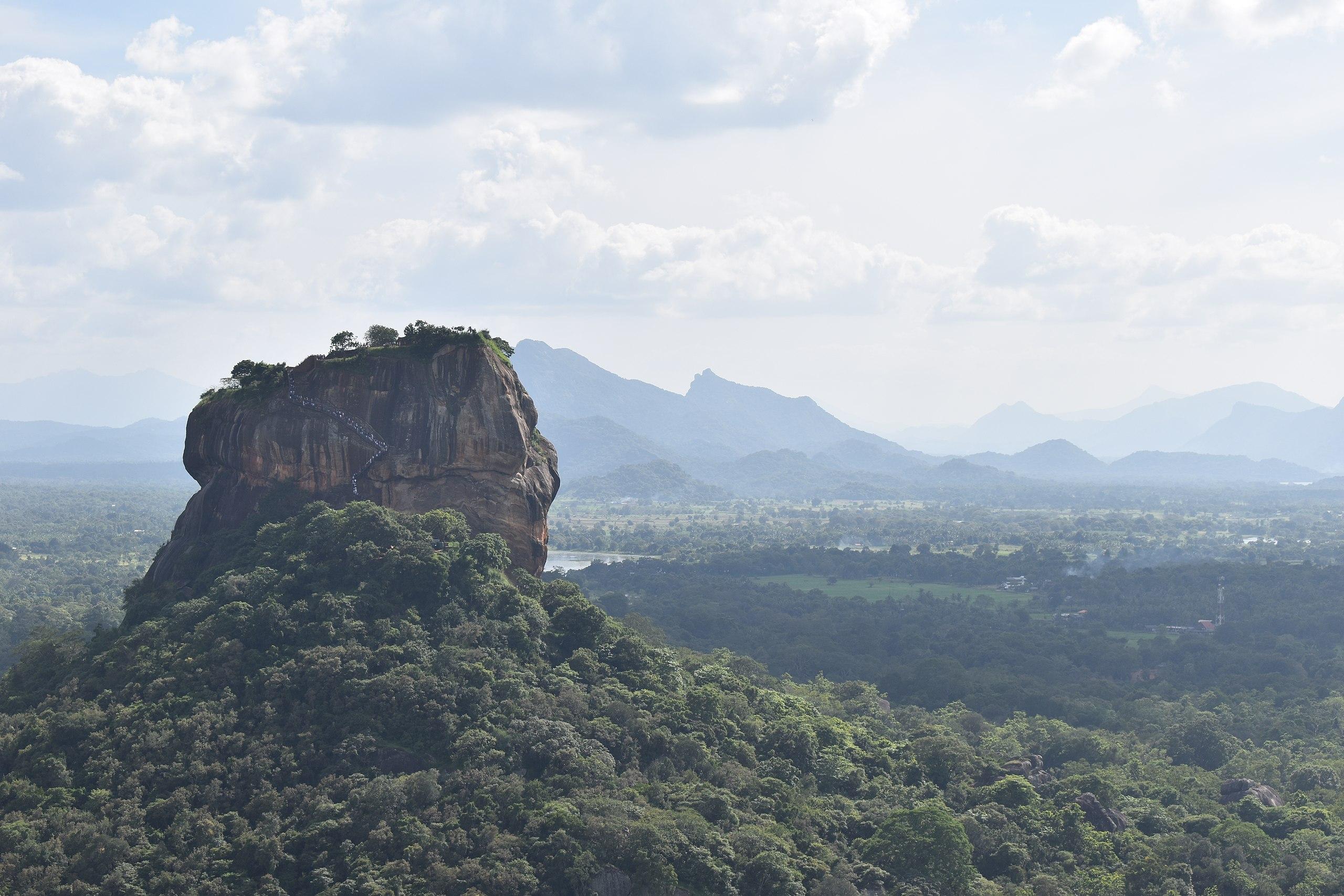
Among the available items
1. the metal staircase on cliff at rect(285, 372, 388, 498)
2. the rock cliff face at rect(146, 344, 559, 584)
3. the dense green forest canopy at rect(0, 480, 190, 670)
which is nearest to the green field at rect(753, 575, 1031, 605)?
the dense green forest canopy at rect(0, 480, 190, 670)

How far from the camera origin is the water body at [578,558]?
420 feet

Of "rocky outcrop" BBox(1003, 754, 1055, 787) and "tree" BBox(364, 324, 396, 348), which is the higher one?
"tree" BBox(364, 324, 396, 348)

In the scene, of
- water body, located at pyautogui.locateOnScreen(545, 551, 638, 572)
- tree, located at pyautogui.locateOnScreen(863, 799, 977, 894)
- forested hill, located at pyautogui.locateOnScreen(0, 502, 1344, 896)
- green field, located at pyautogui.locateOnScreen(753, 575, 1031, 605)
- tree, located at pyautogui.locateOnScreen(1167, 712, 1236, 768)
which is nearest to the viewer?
forested hill, located at pyautogui.locateOnScreen(0, 502, 1344, 896)

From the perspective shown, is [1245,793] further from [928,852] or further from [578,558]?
[578,558]

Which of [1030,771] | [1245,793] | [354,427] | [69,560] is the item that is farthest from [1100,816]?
[69,560]

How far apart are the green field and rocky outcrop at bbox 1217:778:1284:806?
54322mm

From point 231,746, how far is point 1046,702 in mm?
46398

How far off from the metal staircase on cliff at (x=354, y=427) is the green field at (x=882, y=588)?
215ft

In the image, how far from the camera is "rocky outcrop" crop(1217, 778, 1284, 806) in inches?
1730

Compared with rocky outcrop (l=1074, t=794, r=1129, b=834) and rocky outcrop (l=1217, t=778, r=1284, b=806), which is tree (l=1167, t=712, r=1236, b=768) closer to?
rocky outcrop (l=1217, t=778, r=1284, b=806)

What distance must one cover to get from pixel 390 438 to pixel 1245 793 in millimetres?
35899

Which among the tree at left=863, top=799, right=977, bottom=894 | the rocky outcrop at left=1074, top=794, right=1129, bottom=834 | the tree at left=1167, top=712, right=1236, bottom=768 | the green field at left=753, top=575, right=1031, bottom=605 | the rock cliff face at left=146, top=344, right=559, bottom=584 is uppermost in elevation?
the rock cliff face at left=146, top=344, right=559, bottom=584

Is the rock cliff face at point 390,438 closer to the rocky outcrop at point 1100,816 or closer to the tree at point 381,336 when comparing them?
the tree at point 381,336

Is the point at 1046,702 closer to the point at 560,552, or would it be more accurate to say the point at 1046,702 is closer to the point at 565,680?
the point at 565,680
